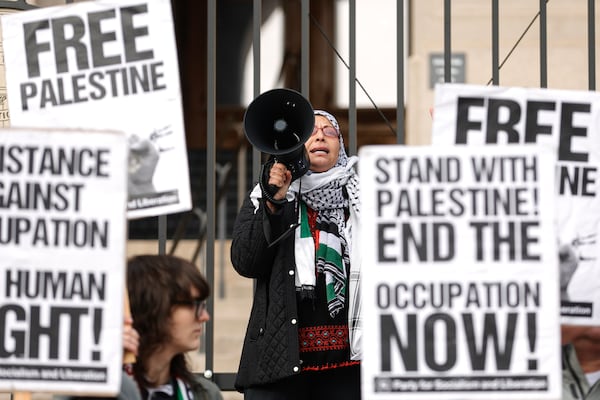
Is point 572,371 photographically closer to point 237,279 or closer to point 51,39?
point 51,39

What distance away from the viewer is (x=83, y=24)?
4160 mm

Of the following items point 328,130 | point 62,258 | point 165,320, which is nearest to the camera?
point 62,258

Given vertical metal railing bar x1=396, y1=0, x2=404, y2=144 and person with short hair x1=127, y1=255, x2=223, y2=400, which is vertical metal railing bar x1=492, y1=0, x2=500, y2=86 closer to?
vertical metal railing bar x1=396, y1=0, x2=404, y2=144

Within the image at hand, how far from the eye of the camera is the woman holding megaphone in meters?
4.75

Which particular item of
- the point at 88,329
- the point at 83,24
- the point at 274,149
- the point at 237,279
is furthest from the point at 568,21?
the point at 88,329

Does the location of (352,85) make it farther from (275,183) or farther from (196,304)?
(196,304)

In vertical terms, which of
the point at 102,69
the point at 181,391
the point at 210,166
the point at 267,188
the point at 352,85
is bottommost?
the point at 181,391

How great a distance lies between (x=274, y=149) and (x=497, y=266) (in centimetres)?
131

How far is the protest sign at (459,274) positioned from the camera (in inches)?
144

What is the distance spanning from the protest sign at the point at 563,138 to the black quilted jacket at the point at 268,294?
939mm

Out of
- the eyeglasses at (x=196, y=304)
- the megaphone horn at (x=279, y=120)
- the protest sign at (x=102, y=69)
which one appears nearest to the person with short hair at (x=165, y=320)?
the eyeglasses at (x=196, y=304)

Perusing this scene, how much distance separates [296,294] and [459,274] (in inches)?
46.3

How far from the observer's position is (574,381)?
4.14 metres

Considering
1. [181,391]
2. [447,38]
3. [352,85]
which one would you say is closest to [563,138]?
[181,391]
